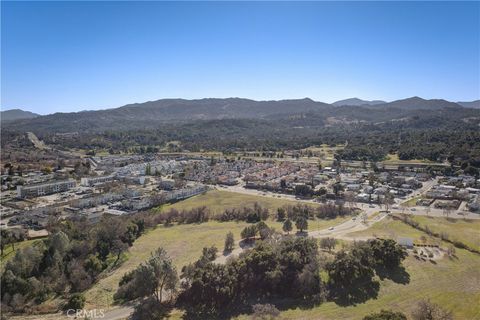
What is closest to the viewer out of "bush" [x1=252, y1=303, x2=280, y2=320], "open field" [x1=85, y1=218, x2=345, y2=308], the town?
"bush" [x1=252, y1=303, x2=280, y2=320]

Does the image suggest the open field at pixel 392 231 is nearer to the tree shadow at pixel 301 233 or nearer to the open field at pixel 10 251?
the tree shadow at pixel 301 233

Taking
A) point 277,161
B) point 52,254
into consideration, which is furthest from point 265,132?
point 52,254

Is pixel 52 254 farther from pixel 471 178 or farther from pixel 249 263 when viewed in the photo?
pixel 471 178

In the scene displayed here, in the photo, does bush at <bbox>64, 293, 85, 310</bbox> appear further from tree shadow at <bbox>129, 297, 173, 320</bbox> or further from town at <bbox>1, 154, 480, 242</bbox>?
town at <bbox>1, 154, 480, 242</bbox>

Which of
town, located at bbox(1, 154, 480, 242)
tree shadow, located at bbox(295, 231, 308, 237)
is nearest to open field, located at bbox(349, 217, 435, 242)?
tree shadow, located at bbox(295, 231, 308, 237)

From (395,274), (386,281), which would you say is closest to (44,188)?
(386,281)

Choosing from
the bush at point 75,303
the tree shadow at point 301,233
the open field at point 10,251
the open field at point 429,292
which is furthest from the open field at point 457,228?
the open field at point 10,251
